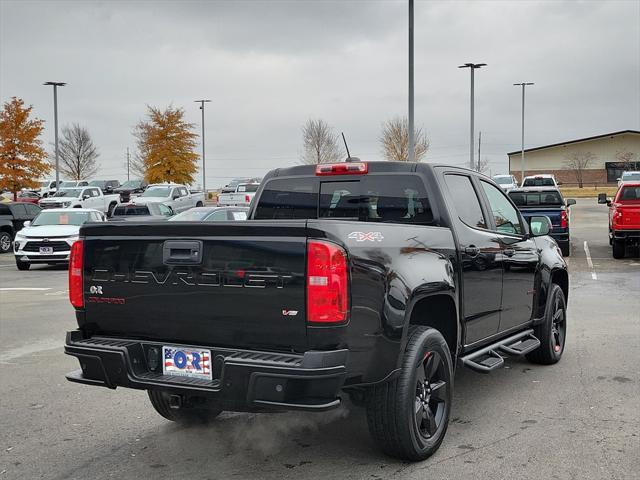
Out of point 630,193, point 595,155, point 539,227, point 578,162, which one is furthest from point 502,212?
point 595,155

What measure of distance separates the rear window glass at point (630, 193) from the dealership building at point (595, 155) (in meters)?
64.3

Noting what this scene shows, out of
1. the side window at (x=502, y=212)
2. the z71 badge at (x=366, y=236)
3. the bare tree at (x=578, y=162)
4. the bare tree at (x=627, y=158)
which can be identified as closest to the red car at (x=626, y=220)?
the side window at (x=502, y=212)

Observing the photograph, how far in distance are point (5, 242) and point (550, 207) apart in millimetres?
17506

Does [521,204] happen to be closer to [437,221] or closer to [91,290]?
[437,221]

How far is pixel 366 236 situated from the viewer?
13.4ft

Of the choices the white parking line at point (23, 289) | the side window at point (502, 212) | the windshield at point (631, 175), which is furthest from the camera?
the windshield at point (631, 175)

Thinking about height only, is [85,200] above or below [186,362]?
above

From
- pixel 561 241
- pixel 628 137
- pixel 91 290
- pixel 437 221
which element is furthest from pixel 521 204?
pixel 628 137

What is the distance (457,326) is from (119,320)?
224 cm

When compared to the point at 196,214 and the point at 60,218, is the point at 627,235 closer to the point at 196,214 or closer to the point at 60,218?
the point at 196,214

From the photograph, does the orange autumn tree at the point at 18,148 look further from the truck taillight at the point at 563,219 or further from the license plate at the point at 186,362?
the license plate at the point at 186,362

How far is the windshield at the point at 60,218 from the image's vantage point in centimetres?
1955

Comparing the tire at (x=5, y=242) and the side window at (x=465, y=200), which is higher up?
the side window at (x=465, y=200)

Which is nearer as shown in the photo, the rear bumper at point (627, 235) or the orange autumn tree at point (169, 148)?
the rear bumper at point (627, 235)
